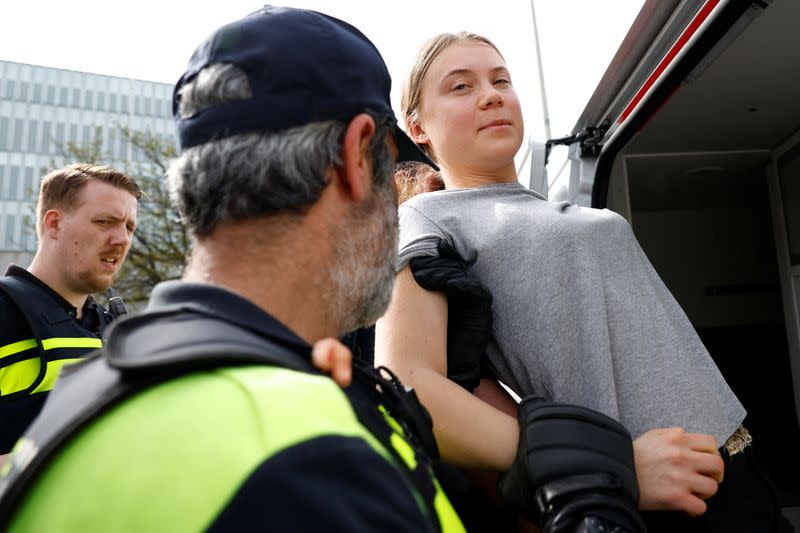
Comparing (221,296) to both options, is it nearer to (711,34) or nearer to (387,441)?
(387,441)

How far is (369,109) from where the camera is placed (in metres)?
0.97

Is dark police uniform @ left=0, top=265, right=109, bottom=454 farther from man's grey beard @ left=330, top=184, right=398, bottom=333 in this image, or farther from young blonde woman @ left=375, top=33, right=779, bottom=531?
man's grey beard @ left=330, top=184, right=398, bottom=333

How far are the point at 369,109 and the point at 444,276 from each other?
1.48ft

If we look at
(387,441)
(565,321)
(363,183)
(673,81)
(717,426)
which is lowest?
(717,426)

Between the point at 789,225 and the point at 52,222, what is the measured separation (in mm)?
4205

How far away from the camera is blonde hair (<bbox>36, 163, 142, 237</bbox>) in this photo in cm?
320

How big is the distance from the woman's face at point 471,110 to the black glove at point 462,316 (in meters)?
0.37

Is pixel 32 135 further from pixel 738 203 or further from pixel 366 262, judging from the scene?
pixel 366 262

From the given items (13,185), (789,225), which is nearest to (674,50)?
(789,225)

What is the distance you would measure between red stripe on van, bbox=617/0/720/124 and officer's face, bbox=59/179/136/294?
250 centimetres

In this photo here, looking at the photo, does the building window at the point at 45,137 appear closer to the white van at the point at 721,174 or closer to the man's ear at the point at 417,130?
the white van at the point at 721,174

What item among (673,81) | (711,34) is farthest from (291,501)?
(673,81)

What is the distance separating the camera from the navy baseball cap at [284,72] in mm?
867

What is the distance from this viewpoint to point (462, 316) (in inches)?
53.2
